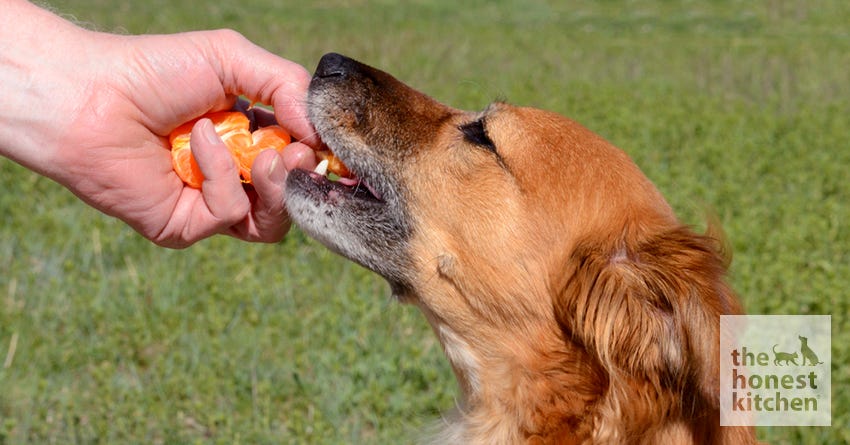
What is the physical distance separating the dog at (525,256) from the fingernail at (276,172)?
4 cm

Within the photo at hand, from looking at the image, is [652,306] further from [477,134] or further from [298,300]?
[298,300]

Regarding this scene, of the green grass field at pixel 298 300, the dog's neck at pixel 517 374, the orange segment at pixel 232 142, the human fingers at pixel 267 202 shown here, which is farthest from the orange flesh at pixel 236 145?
the green grass field at pixel 298 300

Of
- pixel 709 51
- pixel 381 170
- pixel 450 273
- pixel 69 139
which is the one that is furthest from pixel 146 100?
pixel 709 51

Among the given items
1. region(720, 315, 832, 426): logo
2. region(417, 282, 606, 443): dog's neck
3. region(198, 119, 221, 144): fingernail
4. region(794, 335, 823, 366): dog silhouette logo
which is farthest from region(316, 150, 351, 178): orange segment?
region(794, 335, 823, 366): dog silhouette logo

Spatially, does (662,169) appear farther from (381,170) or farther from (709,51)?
(709,51)

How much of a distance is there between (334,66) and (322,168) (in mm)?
408

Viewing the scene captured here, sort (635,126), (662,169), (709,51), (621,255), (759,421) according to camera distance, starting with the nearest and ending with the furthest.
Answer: (621,255) < (759,421) < (662,169) < (635,126) < (709,51)

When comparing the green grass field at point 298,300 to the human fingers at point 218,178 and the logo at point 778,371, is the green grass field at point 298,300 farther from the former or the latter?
the human fingers at point 218,178

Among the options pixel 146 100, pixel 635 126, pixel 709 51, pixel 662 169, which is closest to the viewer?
pixel 146 100

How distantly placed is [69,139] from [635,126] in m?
8.12

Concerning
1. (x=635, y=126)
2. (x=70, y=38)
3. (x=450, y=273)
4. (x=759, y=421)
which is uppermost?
(x=635, y=126)

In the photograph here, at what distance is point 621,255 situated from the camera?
3398mm

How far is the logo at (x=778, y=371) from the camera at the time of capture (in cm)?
316

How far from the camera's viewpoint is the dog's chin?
366 centimetres
